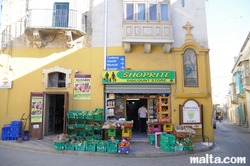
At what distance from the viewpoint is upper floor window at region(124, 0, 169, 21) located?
1338 cm

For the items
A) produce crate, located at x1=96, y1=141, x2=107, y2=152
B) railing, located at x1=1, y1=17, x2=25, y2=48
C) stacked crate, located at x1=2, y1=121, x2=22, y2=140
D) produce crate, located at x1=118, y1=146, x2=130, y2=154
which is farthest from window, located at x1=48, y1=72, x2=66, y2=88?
produce crate, located at x1=118, y1=146, x2=130, y2=154

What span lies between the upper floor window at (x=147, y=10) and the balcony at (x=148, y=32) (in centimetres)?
43

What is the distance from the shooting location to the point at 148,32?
1317 cm

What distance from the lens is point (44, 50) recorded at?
13.8 meters

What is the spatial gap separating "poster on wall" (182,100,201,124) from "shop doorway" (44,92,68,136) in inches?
286

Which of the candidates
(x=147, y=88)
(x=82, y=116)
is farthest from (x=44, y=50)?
(x=147, y=88)

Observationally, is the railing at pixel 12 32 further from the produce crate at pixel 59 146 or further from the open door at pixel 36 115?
the produce crate at pixel 59 146

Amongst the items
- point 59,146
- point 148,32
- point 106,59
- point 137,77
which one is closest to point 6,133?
point 59,146

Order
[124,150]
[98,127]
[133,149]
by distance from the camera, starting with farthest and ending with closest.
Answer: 1. [98,127]
2. [133,149]
3. [124,150]

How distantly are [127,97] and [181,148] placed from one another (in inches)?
199

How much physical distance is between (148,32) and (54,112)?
328 inches

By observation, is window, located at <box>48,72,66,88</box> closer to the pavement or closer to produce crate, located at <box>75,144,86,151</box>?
the pavement

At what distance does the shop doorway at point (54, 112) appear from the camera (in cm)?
1328

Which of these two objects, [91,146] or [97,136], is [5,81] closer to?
[97,136]
